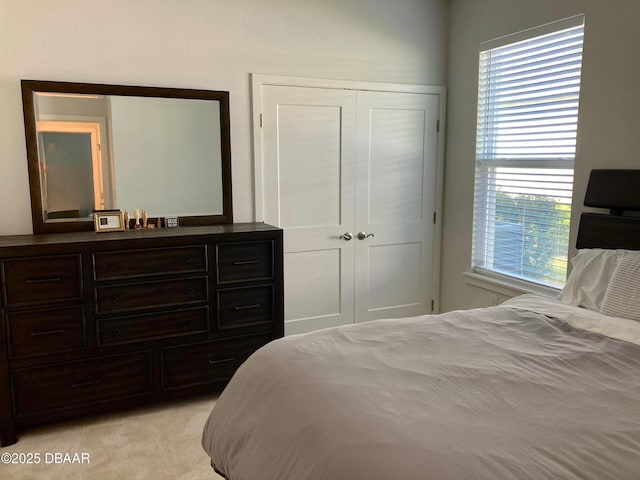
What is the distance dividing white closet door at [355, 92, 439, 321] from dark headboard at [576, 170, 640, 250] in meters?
1.42

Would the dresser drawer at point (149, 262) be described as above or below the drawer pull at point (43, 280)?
above

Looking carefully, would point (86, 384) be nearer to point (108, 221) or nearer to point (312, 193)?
point (108, 221)

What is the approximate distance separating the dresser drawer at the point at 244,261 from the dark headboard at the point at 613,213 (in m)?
1.85

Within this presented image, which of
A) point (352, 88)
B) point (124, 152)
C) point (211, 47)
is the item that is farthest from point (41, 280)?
point (352, 88)

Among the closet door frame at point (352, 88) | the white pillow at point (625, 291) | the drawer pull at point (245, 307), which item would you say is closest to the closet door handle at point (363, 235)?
the closet door frame at point (352, 88)

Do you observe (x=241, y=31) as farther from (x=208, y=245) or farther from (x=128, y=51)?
(x=208, y=245)

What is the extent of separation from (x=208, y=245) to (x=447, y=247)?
6.94 feet

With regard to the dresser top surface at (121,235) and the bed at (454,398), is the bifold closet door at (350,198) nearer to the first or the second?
the dresser top surface at (121,235)

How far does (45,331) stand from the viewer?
2738mm

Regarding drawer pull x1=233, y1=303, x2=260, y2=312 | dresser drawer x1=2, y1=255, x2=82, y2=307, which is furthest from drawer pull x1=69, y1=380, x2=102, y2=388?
drawer pull x1=233, y1=303, x2=260, y2=312

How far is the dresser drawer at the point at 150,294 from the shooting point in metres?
A: 2.85

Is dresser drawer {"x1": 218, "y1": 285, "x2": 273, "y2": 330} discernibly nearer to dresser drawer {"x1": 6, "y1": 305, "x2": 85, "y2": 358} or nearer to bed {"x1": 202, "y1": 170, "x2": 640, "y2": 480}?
dresser drawer {"x1": 6, "y1": 305, "x2": 85, "y2": 358}

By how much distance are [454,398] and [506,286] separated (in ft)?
7.40

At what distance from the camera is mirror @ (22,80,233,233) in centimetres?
306
